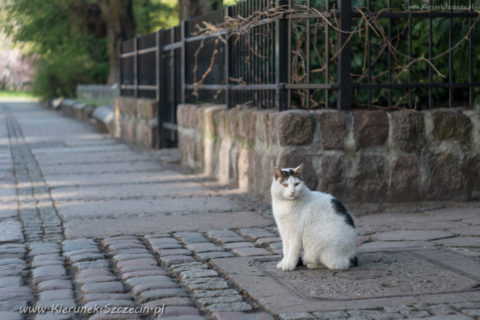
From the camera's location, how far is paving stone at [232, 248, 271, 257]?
5156 mm

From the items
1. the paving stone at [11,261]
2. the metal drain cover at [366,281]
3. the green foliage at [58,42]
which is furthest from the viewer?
the green foliage at [58,42]

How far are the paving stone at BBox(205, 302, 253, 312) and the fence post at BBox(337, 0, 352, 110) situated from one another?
11.0 ft

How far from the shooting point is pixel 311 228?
4520 mm

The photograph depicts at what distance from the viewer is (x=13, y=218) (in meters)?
6.66

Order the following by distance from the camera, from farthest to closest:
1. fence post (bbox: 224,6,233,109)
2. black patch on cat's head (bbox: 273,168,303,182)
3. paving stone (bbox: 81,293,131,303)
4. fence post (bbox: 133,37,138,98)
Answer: fence post (bbox: 133,37,138,98) → fence post (bbox: 224,6,233,109) → black patch on cat's head (bbox: 273,168,303,182) → paving stone (bbox: 81,293,131,303)

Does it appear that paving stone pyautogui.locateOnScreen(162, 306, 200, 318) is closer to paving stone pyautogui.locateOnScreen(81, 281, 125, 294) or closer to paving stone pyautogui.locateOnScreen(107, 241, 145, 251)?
paving stone pyautogui.locateOnScreen(81, 281, 125, 294)

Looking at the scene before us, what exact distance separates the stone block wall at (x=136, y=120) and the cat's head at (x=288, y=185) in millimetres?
8818

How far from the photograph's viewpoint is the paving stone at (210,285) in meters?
4.25

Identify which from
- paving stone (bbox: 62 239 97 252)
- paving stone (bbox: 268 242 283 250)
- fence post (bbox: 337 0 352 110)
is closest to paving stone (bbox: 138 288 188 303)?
paving stone (bbox: 268 242 283 250)

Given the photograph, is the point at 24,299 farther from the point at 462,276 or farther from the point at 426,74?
the point at 426,74

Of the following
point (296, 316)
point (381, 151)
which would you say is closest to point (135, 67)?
point (381, 151)

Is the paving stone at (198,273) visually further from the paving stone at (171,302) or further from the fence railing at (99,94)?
the fence railing at (99,94)

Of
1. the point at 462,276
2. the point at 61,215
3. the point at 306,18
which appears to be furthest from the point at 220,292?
the point at 306,18

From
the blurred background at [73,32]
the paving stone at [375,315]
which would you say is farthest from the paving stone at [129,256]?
the blurred background at [73,32]
